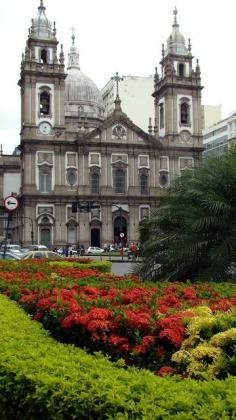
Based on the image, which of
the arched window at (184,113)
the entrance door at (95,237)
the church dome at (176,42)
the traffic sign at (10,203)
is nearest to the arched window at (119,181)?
the entrance door at (95,237)

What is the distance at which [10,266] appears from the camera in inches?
557

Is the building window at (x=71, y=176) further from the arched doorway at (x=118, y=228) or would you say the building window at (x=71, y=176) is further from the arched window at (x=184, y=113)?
the arched window at (x=184, y=113)

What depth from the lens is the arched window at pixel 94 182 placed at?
58.1 meters

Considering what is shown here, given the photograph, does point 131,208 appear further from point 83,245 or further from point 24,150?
point 24,150

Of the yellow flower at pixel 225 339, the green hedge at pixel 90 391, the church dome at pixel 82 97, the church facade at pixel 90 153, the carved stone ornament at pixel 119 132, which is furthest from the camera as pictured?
the church dome at pixel 82 97

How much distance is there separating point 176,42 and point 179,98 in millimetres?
6422

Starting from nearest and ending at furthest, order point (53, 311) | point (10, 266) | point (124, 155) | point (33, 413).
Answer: point (33, 413), point (53, 311), point (10, 266), point (124, 155)

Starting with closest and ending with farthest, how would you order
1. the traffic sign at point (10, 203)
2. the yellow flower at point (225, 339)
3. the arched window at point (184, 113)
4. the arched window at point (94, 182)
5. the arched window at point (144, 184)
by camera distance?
the yellow flower at point (225, 339) → the traffic sign at point (10, 203) → the arched window at point (94, 182) → the arched window at point (144, 184) → the arched window at point (184, 113)

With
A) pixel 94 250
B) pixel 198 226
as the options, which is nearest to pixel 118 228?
pixel 94 250

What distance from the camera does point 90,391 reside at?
3.61 m

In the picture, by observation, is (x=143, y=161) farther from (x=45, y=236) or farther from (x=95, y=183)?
(x=45, y=236)

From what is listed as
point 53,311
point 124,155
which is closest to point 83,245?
point 124,155

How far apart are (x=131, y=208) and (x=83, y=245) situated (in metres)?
6.20

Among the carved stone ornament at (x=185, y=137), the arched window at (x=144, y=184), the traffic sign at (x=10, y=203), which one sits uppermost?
the carved stone ornament at (x=185, y=137)
